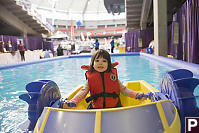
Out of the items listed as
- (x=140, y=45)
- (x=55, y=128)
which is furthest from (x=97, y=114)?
(x=140, y=45)

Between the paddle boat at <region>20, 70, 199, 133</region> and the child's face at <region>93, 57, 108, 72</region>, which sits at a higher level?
the child's face at <region>93, 57, 108, 72</region>

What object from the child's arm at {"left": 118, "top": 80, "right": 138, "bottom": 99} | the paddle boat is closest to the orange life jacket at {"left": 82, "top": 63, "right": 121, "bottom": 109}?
the child's arm at {"left": 118, "top": 80, "right": 138, "bottom": 99}

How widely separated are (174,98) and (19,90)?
11.8 ft

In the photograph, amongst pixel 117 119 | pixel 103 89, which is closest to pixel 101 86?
pixel 103 89

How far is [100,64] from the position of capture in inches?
66.1

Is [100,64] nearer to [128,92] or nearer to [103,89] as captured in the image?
[103,89]

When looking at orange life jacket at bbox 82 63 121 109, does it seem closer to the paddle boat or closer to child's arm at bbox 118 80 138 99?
child's arm at bbox 118 80 138 99

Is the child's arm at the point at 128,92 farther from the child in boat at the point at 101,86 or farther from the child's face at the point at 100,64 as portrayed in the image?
the child's face at the point at 100,64

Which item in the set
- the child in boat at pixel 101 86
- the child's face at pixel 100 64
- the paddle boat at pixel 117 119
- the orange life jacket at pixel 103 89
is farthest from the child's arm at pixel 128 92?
the paddle boat at pixel 117 119

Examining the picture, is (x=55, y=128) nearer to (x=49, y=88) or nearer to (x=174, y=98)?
(x=49, y=88)

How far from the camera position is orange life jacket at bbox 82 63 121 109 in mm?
1660

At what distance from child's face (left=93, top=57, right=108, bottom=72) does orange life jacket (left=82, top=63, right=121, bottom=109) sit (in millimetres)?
46

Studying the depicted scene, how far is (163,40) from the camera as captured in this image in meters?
8.43

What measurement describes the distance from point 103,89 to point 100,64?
0.24 metres
